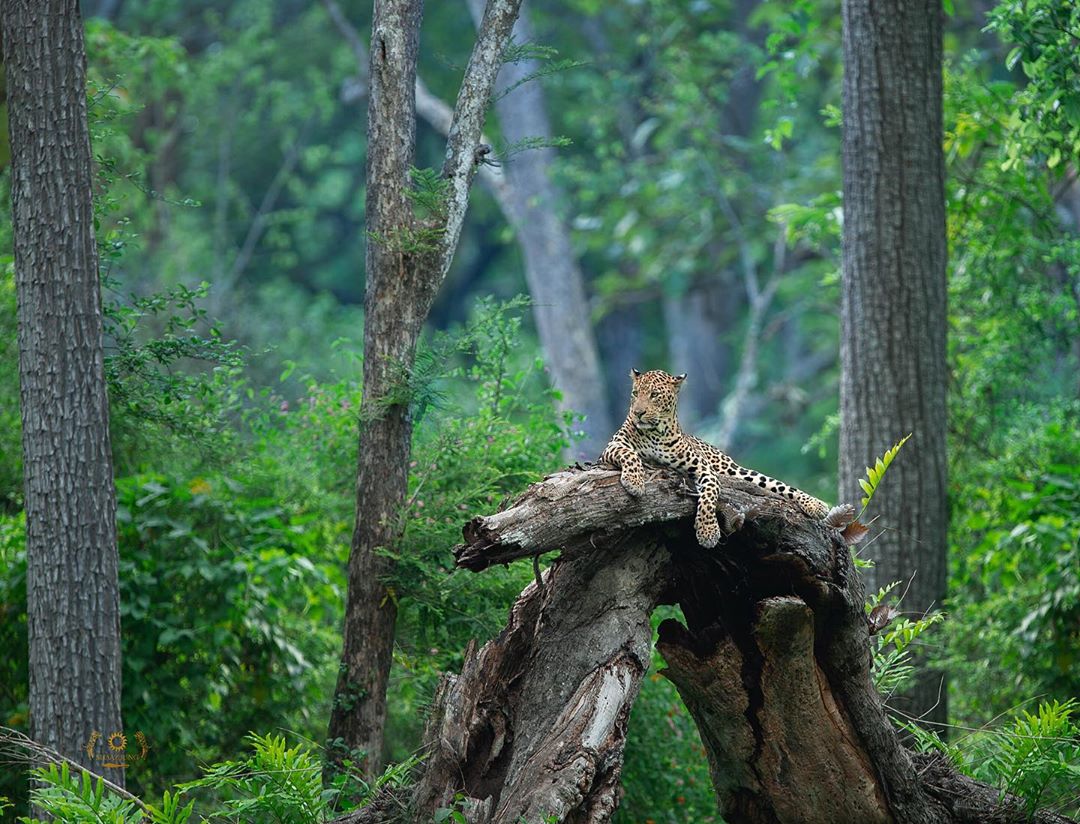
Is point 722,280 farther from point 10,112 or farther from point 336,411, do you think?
point 10,112

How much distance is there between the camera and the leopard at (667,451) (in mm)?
5730

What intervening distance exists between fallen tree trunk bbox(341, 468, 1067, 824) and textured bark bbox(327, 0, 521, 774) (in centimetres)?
133

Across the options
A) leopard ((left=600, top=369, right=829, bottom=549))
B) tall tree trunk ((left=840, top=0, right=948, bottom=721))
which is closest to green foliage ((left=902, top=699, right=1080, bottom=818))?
leopard ((left=600, top=369, right=829, bottom=549))

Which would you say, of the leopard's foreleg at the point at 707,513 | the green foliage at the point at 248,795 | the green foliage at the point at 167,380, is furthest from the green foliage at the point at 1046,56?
the green foliage at the point at 248,795

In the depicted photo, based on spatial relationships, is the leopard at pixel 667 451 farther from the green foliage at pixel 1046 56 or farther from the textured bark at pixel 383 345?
the green foliage at pixel 1046 56

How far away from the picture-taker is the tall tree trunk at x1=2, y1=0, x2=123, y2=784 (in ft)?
22.1

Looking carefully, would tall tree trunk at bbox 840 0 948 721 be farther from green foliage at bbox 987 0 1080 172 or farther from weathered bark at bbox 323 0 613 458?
weathered bark at bbox 323 0 613 458

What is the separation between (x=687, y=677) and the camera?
602 centimetres

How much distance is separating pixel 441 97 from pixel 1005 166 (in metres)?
18.1

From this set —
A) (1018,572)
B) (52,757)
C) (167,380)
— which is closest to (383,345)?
(167,380)

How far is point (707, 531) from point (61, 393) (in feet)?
11.7

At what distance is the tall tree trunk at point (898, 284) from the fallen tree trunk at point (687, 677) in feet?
9.05

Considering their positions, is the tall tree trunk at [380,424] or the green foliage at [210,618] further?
the green foliage at [210,618]

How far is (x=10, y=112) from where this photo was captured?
22.7ft
